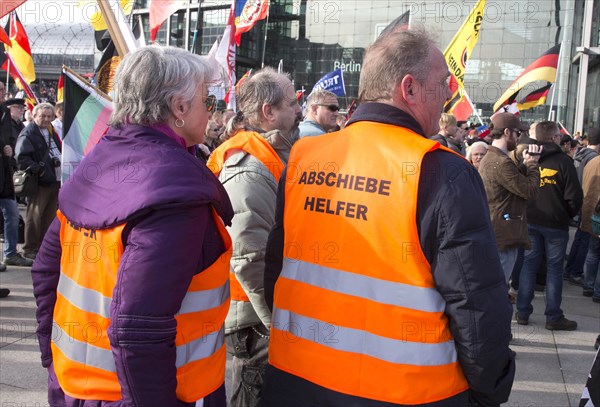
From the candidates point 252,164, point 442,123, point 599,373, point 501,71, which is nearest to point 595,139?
point 442,123

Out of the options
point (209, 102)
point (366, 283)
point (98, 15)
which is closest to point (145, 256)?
point (366, 283)

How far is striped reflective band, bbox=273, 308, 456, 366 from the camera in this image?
1645 millimetres

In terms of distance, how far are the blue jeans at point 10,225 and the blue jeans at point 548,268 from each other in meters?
5.93

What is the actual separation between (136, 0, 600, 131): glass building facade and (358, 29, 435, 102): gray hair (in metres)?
24.4

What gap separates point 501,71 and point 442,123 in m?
31.3

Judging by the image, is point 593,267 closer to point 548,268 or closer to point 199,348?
point 548,268

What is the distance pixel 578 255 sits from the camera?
303 inches

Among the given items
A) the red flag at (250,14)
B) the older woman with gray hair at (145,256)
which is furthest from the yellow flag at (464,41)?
the older woman with gray hair at (145,256)

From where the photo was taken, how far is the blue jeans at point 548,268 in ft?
18.1

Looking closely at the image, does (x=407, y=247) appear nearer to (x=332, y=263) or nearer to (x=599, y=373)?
(x=332, y=263)

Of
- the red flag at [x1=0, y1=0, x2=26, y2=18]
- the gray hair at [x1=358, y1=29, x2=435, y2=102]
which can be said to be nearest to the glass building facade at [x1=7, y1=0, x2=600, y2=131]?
the red flag at [x1=0, y1=0, x2=26, y2=18]

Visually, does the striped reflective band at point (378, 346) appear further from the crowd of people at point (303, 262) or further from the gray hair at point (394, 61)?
the gray hair at point (394, 61)

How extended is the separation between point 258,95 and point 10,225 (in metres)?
5.27

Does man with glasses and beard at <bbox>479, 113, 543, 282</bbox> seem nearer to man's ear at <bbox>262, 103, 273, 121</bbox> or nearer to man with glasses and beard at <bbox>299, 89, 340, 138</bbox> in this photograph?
man with glasses and beard at <bbox>299, 89, 340, 138</bbox>
